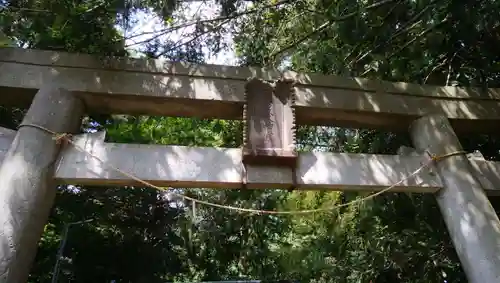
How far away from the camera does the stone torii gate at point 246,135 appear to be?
2684 millimetres

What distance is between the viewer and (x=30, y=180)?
8.29 feet

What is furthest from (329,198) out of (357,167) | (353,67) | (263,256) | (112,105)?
(112,105)

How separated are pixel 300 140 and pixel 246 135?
6.74 ft

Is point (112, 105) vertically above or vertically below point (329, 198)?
below

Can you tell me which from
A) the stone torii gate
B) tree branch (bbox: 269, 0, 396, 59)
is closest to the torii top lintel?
the stone torii gate

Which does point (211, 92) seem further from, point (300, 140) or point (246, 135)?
point (300, 140)

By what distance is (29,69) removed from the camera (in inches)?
117

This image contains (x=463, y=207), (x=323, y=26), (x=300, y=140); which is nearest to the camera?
(x=463, y=207)

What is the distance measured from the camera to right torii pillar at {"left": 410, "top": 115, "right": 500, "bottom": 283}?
107 inches

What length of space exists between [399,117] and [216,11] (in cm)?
165

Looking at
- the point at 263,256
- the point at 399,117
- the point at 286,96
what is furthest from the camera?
the point at 263,256

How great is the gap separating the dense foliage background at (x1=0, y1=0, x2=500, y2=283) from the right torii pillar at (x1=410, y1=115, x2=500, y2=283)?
2.21 feet

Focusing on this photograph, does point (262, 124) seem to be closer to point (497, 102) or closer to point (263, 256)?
point (497, 102)

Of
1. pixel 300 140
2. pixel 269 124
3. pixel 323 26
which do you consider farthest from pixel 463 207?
pixel 300 140
